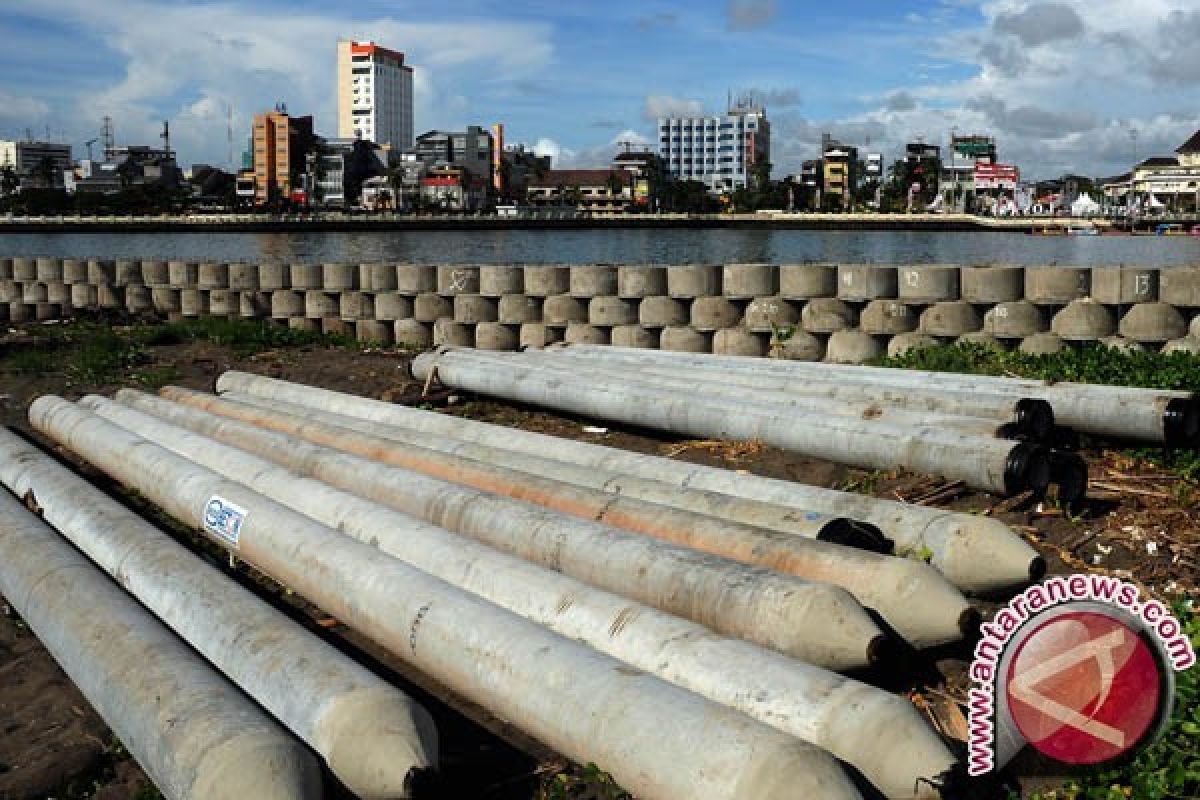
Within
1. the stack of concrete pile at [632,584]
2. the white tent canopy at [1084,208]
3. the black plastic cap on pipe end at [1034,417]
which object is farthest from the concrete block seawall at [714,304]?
the white tent canopy at [1084,208]

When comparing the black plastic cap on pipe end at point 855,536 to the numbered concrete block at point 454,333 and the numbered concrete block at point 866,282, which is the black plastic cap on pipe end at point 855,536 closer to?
the numbered concrete block at point 866,282

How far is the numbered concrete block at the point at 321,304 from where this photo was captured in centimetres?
1620

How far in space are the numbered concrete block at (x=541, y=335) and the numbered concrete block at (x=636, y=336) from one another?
875 millimetres

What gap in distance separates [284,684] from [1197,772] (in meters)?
3.35

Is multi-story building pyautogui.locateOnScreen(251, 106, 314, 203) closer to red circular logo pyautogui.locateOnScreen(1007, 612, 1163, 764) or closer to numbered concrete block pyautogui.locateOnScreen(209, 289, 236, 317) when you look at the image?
numbered concrete block pyautogui.locateOnScreen(209, 289, 236, 317)

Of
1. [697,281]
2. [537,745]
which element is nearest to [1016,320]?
[697,281]

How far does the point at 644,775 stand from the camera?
3.92 m

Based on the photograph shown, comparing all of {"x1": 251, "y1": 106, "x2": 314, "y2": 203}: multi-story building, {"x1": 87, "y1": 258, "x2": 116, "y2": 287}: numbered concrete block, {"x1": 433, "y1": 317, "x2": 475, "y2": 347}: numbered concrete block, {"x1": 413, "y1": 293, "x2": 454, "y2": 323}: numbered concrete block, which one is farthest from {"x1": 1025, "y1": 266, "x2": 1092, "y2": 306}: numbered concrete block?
{"x1": 251, "y1": 106, "x2": 314, "y2": 203}: multi-story building

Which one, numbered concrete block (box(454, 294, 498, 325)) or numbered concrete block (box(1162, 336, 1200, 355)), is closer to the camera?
numbered concrete block (box(1162, 336, 1200, 355))

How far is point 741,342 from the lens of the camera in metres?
12.9

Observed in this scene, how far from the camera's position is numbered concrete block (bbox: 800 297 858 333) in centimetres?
1259

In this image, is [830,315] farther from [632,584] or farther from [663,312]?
[632,584]

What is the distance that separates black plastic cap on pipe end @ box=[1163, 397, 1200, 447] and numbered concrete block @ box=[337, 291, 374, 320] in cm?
1097

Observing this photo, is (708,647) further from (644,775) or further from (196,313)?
(196,313)
